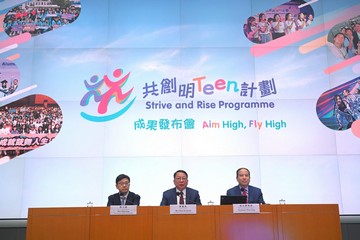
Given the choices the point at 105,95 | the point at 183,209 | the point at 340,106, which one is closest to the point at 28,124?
the point at 105,95

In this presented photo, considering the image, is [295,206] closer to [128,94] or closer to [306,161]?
[306,161]

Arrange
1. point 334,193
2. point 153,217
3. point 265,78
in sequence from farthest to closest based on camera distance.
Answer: point 265,78
point 334,193
point 153,217

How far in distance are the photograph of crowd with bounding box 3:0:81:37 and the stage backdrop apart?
0.6 inches

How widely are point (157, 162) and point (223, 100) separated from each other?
1134 millimetres

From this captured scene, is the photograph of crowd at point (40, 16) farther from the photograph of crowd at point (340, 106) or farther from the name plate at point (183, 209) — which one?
the photograph of crowd at point (340, 106)

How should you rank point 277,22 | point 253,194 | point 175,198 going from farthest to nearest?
point 277,22, point 253,194, point 175,198

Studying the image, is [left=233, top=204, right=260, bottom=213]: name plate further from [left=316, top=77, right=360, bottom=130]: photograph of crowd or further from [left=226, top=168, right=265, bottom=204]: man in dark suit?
[left=316, top=77, right=360, bottom=130]: photograph of crowd

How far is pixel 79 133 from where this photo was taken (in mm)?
4906

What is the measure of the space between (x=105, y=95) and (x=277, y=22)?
8.00ft

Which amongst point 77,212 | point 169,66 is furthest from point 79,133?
point 77,212

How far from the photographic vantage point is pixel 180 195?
4.03 metres

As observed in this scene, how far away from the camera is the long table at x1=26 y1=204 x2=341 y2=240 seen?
3.15 m

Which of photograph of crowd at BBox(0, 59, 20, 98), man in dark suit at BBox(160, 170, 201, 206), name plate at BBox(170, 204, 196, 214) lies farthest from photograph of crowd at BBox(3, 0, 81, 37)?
name plate at BBox(170, 204, 196, 214)

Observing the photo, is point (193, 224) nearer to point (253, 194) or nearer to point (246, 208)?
point (246, 208)
